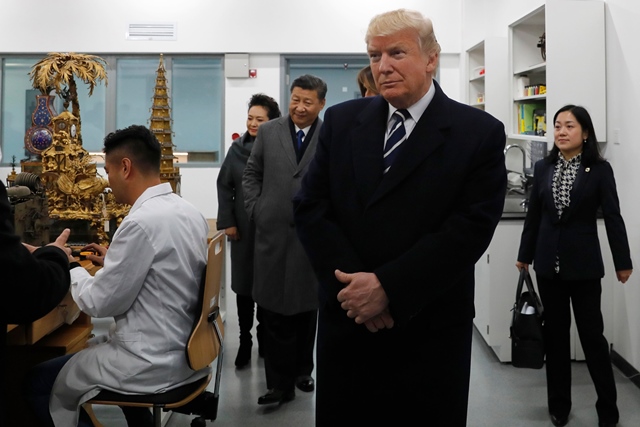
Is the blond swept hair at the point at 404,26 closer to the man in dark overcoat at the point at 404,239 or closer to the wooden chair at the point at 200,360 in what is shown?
the man in dark overcoat at the point at 404,239

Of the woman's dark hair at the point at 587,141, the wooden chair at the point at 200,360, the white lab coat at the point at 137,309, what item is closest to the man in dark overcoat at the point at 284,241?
the wooden chair at the point at 200,360

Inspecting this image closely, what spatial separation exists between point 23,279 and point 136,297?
0.61 meters

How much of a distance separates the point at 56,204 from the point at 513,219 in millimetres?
2432

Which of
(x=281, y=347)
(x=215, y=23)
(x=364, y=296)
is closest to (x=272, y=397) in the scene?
(x=281, y=347)

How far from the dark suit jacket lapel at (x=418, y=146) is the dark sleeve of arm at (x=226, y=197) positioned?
234 centimetres

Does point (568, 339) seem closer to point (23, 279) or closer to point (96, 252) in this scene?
point (96, 252)

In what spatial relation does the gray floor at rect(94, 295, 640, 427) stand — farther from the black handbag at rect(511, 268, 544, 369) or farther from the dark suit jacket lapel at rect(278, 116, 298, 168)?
the dark suit jacket lapel at rect(278, 116, 298, 168)

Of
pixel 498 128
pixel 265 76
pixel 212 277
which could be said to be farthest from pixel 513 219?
pixel 265 76

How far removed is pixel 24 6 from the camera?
8.91 metres

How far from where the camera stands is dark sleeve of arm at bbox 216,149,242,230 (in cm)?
390

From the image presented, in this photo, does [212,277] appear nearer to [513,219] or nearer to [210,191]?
[513,219]

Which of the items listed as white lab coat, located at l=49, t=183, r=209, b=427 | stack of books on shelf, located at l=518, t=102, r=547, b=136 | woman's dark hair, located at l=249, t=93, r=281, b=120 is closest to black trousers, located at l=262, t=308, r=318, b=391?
white lab coat, located at l=49, t=183, r=209, b=427

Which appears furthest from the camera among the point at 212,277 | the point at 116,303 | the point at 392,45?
the point at 212,277

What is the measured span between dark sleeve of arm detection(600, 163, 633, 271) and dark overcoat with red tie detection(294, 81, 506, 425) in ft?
5.56
